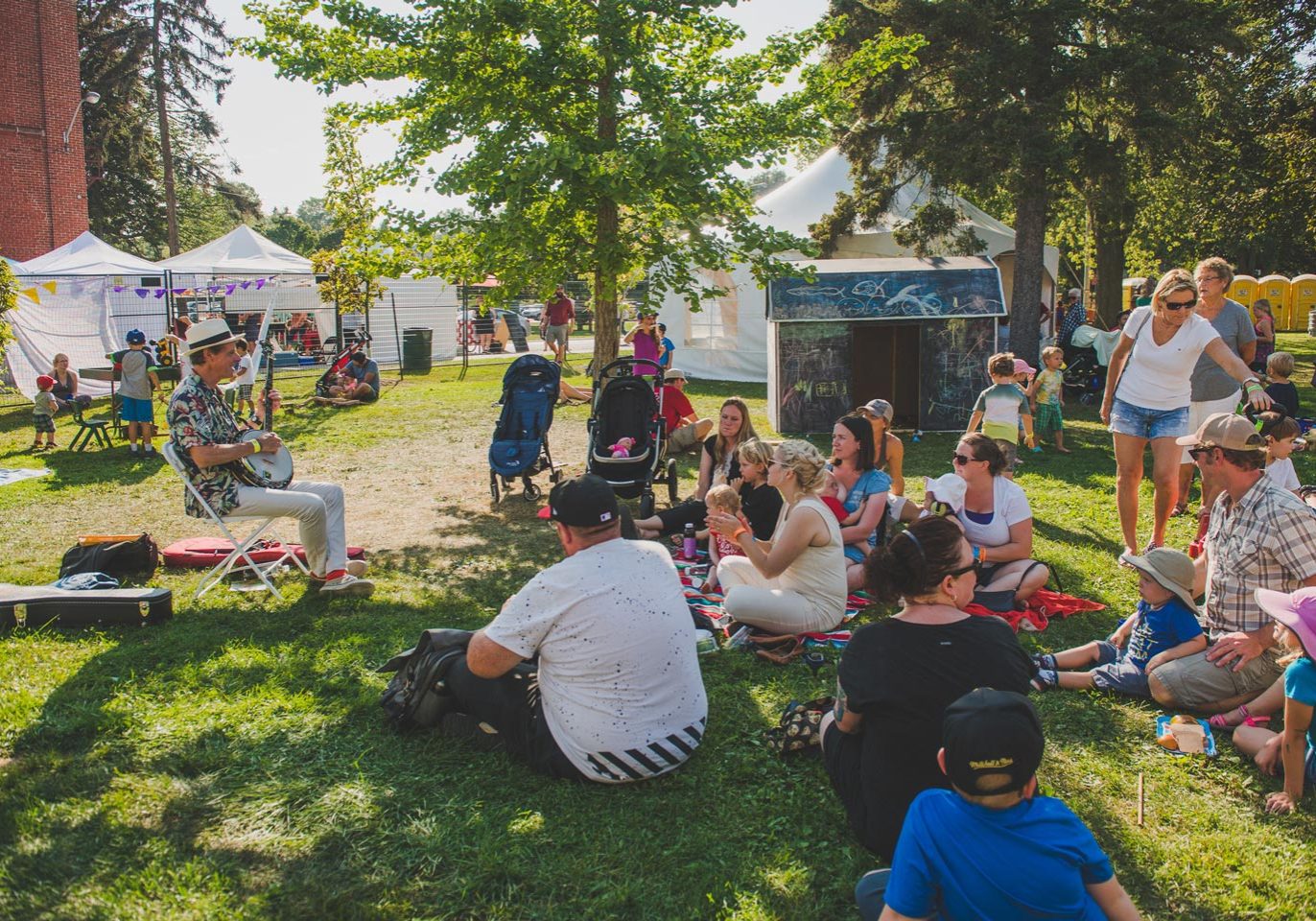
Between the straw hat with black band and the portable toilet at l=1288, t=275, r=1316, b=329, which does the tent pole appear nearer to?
the straw hat with black band

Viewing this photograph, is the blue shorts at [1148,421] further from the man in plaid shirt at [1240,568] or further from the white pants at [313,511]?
the white pants at [313,511]

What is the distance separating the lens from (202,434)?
5.86m

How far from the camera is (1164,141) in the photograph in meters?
14.8

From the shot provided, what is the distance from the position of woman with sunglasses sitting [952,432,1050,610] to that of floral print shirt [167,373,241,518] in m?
4.68

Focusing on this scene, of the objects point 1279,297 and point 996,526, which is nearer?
point 996,526

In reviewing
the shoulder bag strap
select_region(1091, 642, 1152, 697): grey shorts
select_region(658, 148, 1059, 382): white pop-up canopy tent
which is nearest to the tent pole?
select_region(658, 148, 1059, 382): white pop-up canopy tent

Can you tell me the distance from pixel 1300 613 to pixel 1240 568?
761 mm

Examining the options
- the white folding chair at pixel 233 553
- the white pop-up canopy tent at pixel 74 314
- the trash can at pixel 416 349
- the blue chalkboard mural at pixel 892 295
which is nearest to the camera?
the white folding chair at pixel 233 553

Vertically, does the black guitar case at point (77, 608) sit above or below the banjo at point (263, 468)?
below

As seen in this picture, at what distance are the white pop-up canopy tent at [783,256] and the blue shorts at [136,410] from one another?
10.0 m

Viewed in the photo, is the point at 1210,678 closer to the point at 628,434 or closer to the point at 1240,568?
the point at 1240,568

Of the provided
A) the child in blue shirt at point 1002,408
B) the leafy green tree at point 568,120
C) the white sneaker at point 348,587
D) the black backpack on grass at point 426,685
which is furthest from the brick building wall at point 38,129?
the black backpack on grass at point 426,685

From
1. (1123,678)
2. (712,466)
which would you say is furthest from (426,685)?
(712,466)

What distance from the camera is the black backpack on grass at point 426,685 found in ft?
13.8
